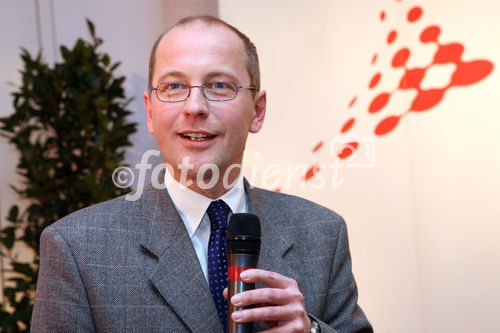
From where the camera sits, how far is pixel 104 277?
1443 mm

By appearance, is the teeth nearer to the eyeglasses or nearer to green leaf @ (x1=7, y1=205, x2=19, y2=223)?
the eyeglasses

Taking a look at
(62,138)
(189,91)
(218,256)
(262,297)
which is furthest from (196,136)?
(62,138)

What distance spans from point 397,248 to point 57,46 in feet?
8.29

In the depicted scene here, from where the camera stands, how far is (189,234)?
62.2 inches

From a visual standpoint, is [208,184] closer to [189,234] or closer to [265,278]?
[189,234]

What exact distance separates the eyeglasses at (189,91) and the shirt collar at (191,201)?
249 mm

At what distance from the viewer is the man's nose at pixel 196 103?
1501 mm

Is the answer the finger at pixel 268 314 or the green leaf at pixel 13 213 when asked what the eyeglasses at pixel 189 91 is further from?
the green leaf at pixel 13 213

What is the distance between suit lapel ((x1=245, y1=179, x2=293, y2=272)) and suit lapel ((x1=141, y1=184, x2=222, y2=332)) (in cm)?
22

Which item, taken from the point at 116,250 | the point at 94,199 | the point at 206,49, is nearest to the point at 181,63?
the point at 206,49

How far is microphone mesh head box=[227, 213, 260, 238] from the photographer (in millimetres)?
1178

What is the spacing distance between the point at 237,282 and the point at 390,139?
2.11 m
